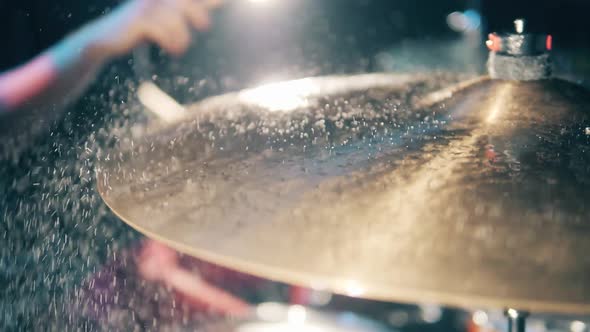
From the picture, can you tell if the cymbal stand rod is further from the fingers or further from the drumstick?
the fingers

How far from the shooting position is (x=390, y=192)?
0.50 meters

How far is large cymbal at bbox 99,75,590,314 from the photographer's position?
38cm

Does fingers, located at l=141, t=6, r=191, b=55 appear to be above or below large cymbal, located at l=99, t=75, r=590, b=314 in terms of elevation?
above

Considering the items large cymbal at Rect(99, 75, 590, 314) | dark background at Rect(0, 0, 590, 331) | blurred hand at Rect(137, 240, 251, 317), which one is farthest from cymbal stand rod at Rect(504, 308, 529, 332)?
dark background at Rect(0, 0, 590, 331)

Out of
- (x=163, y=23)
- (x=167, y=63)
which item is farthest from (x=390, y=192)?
(x=167, y=63)

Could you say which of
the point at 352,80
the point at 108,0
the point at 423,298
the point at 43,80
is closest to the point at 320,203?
the point at 423,298

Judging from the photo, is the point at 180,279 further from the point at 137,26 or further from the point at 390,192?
the point at 390,192

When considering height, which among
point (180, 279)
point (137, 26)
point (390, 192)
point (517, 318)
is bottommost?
point (180, 279)

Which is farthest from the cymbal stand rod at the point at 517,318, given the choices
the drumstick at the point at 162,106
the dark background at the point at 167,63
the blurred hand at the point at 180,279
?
the dark background at the point at 167,63

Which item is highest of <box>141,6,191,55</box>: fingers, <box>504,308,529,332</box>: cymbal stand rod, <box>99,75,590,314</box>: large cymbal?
<box>141,6,191,55</box>: fingers

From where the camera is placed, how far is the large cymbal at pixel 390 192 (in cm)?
38

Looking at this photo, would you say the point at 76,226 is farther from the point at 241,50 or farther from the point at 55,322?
the point at 241,50

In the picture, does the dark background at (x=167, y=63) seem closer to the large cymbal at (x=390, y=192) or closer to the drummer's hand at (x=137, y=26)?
the drummer's hand at (x=137, y=26)

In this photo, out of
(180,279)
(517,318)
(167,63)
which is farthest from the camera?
(167,63)
